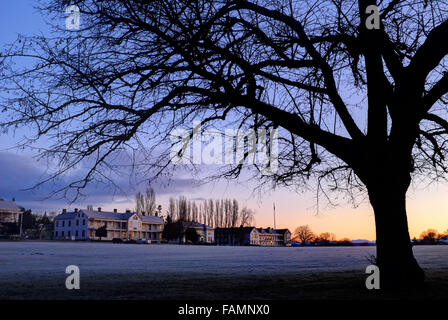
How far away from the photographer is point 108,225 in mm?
123812

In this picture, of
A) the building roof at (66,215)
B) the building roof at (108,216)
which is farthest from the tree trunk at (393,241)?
the building roof at (66,215)

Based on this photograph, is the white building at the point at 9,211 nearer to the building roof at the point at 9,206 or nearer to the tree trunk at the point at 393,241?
the building roof at the point at 9,206

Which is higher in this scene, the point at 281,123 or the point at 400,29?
the point at 400,29

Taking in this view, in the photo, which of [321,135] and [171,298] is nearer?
[171,298]

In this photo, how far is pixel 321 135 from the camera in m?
9.61

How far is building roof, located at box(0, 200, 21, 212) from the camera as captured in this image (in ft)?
413

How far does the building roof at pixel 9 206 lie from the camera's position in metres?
126

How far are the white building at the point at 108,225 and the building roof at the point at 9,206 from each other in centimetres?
1223

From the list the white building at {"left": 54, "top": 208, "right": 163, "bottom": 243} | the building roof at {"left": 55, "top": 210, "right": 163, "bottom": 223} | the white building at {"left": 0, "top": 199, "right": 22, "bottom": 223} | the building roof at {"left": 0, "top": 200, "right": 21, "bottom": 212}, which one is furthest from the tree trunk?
the building roof at {"left": 0, "top": 200, "right": 21, "bottom": 212}
